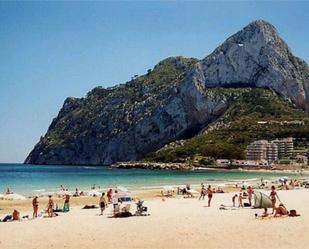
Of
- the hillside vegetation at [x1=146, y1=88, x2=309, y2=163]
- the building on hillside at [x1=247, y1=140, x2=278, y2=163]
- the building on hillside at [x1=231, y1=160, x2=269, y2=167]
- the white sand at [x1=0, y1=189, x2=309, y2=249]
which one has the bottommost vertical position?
the white sand at [x1=0, y1=189, x2=309, y2=249]

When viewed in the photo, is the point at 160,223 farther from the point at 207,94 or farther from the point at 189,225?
the point at 207,94

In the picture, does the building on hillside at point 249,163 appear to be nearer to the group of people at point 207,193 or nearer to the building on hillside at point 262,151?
the building on hillside at point 262,151

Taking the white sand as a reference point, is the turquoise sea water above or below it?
above

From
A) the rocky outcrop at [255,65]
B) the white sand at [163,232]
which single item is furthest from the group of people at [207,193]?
the rocky outcrop at [255,65]

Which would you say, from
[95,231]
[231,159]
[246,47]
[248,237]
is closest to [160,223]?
[95,231]

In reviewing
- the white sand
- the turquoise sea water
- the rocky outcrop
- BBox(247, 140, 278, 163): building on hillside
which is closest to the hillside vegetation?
BBox(247, 140, 278, 163): building on hillside

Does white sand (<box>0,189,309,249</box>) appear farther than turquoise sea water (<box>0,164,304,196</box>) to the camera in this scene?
No

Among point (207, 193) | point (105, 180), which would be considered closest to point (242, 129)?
point (105, 180)

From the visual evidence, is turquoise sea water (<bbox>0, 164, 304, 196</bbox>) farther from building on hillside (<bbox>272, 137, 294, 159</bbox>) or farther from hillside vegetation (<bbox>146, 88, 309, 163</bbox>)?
hillside vegetation (<bbox>146, 88, 309, 163</bbox>)
